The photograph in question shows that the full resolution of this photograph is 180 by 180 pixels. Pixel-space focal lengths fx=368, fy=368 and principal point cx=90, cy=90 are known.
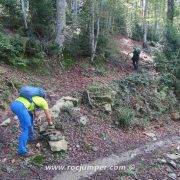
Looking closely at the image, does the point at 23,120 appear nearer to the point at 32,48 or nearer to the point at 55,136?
the point at 55,136

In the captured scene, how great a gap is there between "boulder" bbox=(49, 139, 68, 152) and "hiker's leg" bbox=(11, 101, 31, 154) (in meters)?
0.83

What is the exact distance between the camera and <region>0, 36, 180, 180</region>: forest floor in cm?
902

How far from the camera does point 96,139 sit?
11.3 metres

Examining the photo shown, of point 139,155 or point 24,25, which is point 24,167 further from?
point 24,25

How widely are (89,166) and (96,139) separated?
5.70 feet

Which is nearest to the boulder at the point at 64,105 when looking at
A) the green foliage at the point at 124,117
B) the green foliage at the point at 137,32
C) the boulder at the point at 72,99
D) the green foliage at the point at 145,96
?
the boulder at the point at 72,99

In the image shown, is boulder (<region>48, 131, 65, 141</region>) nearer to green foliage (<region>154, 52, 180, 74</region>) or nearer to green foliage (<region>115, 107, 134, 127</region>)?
green foliage (<region>115, 107, 134, 127</region>)

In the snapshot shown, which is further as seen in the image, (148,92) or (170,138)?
(148,92)

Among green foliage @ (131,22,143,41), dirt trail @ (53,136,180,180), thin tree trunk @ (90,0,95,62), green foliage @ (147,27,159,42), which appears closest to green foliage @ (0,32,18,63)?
thin tree trunk @ (90,0,95,62)

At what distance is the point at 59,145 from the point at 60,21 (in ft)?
26.3

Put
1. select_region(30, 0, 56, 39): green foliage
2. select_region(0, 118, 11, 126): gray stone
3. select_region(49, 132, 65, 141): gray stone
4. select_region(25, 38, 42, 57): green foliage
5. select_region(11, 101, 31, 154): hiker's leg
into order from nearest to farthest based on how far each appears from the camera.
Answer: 1. select_region(11, 101, 31, 154): hiker's leg
2. select_region(49, 132, 65, 141): gray stone
3. select_region(0, 118, 11, 126): gray stone
4. select_region(25, 38, 42, 57): green foliage
5. select_region(30, 0, 56, 39): green foliage

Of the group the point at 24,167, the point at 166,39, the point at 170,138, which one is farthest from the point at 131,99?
the point at 24,167

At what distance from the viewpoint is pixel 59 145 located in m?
9.84

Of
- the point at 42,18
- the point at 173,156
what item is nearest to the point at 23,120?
the point at 173,156
